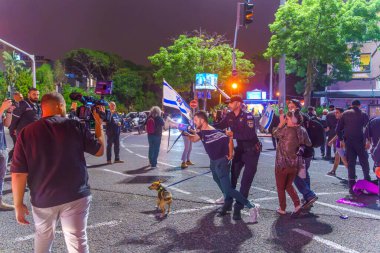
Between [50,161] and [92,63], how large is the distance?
6597cm

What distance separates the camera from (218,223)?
5.86m

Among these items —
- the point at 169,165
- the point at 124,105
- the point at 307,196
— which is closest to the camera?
the point at 307,196

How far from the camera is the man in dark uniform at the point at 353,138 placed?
824 centimetres

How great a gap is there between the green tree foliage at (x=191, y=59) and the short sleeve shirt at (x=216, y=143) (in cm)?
3863

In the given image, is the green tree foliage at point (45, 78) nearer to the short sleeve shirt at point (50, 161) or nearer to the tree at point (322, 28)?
the tree at point (322, 28)

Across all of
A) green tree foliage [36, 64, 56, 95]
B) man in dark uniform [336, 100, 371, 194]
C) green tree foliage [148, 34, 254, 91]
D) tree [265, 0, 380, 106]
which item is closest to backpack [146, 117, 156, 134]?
man in dark uniform [336, 100, 371, 194]

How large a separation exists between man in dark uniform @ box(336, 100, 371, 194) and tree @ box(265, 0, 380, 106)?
881 inches

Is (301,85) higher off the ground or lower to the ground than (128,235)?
higher

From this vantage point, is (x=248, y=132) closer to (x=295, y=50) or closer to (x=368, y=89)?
(x=295, y=50)

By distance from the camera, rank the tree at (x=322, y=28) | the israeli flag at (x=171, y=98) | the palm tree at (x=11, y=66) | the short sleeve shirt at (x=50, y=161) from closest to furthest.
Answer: the short sleeve shirt at (x=50, y=161) < the israeli flag at (x=171, y=98) < the tree at (x=322, y=28) < the palm tree at (x=11, y=66)

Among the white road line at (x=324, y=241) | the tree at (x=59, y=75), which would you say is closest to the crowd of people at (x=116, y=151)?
the white road line at (x=324, y=241)

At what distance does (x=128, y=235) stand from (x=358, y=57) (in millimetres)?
34809

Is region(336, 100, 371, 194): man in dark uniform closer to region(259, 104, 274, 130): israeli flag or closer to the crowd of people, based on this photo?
the crowd of people

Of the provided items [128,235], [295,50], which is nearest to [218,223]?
[128,235]
